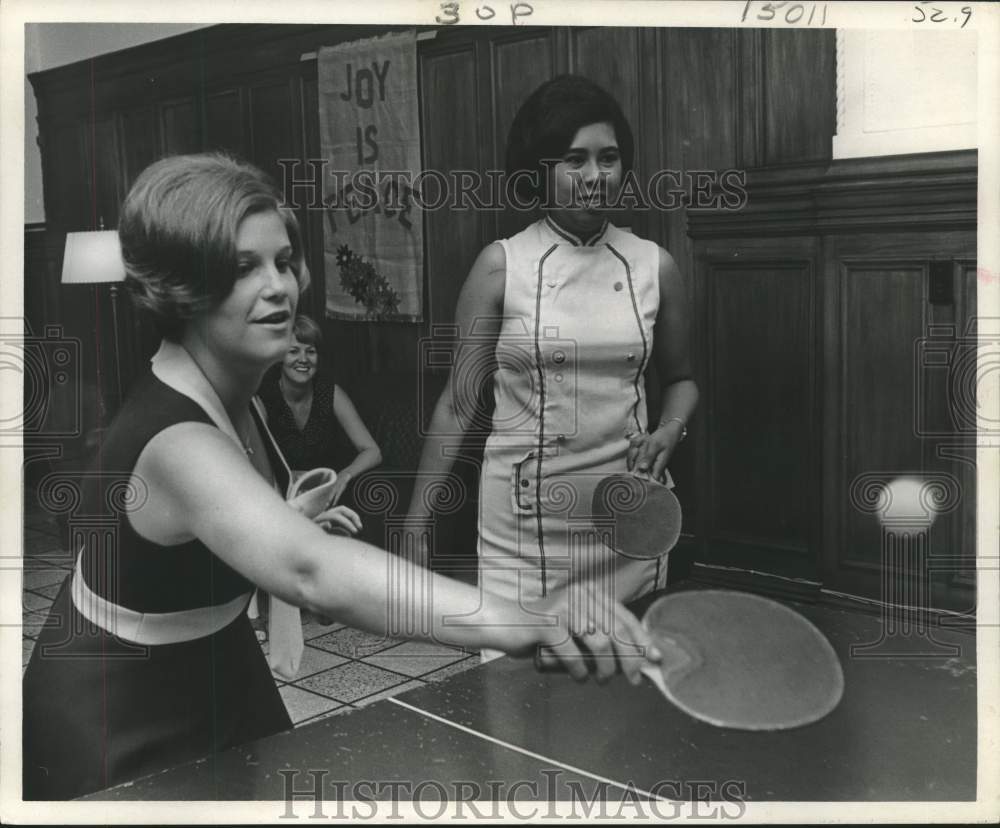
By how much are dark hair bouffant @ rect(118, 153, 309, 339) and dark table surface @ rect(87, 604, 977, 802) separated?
746mm

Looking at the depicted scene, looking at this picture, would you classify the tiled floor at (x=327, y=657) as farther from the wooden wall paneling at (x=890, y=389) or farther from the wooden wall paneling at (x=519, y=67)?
the wooden wall paneling at (x=890, y=389)

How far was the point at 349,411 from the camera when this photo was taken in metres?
2.18

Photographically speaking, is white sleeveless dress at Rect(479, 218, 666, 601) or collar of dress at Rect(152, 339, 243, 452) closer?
collar of dress at Rect(152, 339, 243, 452)

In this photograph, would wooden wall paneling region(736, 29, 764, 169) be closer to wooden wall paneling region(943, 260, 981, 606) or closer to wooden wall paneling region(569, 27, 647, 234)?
wooden wall paneling region(569, 27, 647, 234)

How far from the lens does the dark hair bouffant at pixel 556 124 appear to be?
2.05 meters

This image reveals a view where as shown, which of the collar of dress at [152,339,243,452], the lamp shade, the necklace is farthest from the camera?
the lamp shade

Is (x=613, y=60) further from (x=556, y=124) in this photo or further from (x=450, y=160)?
(x=450, y=160)

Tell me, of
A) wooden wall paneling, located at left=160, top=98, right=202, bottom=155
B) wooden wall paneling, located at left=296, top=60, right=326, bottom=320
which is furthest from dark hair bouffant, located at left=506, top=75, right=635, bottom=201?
wooden wall paneling, located at left=160, top=98, right=202, bottom=155

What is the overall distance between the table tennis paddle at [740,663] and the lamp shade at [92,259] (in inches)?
41.4

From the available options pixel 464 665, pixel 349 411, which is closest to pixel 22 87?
pixel 349 411

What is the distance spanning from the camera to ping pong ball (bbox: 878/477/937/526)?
7.16ft

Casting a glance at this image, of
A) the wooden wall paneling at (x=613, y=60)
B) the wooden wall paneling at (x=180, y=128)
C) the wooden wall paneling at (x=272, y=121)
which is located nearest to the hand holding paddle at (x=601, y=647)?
the wooden wall paneling at (x=613, y=60)

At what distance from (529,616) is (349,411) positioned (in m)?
0.78

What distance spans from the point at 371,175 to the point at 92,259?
621mm
